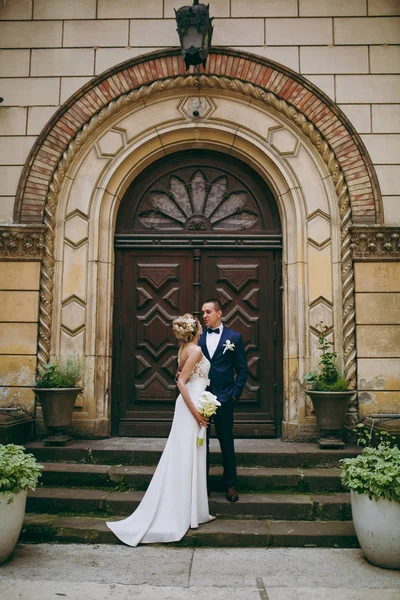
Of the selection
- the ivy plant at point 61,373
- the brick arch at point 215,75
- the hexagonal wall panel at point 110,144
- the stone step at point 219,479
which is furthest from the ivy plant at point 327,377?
the hexagonal wall panel at point 110,144

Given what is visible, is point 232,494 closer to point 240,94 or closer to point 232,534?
point 232,534

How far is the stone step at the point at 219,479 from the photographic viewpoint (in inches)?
254

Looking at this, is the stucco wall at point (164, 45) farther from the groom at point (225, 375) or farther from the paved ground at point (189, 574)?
the paved ground at point (189, 574)

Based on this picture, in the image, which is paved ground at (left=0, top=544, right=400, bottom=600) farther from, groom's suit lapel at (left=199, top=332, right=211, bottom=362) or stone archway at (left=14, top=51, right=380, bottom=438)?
stone archway at (left=14, top=51, right=380, bottom=438)

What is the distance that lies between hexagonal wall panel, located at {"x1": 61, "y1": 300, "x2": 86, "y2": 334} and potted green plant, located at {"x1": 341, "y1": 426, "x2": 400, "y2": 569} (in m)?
4.35

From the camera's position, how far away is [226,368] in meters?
6.26

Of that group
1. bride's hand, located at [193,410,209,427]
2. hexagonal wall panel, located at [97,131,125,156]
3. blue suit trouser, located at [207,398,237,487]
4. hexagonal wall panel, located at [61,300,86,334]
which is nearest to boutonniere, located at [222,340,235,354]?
blue suit trouser, located at [207,398,237,487]

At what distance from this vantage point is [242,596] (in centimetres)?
435

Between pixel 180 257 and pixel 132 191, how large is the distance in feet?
4.26

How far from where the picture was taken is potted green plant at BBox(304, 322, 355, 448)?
7059 millimetres

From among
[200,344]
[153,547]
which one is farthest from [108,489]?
Answer: [200,344]

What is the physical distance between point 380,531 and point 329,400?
226 centimetres

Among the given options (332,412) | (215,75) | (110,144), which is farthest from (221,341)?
(215,75)

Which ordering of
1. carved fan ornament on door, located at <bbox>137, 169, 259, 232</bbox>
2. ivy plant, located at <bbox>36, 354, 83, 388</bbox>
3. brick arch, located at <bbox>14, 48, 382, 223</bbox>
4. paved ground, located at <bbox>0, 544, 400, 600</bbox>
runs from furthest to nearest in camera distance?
carved fan ornament on door, located at <bbox>137, 169, 259, 232</bbox>, brick arch, located at <bbox>14, 48, 382, 223</bbox>, ivy plant, located at <bbox>36, 354, 83, 388</bbox>, paved ground, located at <bbox>0, 544, 400, 600</bbox>
